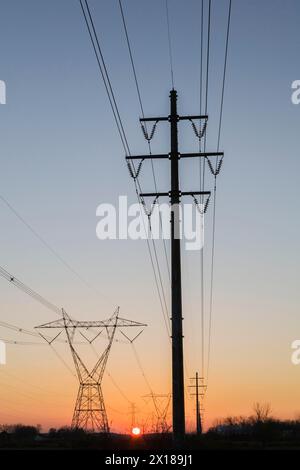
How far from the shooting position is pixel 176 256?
2256 cm

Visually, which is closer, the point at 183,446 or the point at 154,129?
the point at 183,446

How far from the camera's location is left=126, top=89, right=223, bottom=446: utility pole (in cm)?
2098

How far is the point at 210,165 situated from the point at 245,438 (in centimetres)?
12759

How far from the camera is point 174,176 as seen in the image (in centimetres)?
2375

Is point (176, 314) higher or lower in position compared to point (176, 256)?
lower

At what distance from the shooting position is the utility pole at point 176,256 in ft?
68.8

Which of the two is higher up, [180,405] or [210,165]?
[210,165]

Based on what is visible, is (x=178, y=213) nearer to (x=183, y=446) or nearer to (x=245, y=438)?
(x=183, y=446)

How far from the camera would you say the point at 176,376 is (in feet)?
70.1
